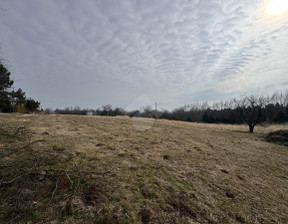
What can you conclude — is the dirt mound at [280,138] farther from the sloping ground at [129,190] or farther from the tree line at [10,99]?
the tree line at [10,99]

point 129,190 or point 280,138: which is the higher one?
point 280,138

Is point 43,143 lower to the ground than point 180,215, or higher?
higher

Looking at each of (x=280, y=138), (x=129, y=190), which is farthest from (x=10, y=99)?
(x=280, y=138)

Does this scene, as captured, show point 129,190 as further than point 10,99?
No

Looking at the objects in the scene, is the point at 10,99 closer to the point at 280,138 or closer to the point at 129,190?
the point at 129,190

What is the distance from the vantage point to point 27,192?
2.81m

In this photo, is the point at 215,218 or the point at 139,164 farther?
the point at 139,164

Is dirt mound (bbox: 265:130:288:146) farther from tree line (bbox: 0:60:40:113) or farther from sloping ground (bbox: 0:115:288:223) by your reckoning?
tree line (bbox: 0:60:40:113)

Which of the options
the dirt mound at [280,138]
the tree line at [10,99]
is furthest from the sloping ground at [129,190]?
the dirt mound at [280,138]

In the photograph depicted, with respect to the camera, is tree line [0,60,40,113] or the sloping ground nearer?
the sloping ground

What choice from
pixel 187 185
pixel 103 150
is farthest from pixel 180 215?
pixel 103 150

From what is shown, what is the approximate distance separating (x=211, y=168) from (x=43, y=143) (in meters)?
6.93

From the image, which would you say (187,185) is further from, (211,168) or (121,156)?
(121,156)

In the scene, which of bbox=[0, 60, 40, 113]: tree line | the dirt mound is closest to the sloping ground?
bbox=[0, 60, 40, 113]: tree line
